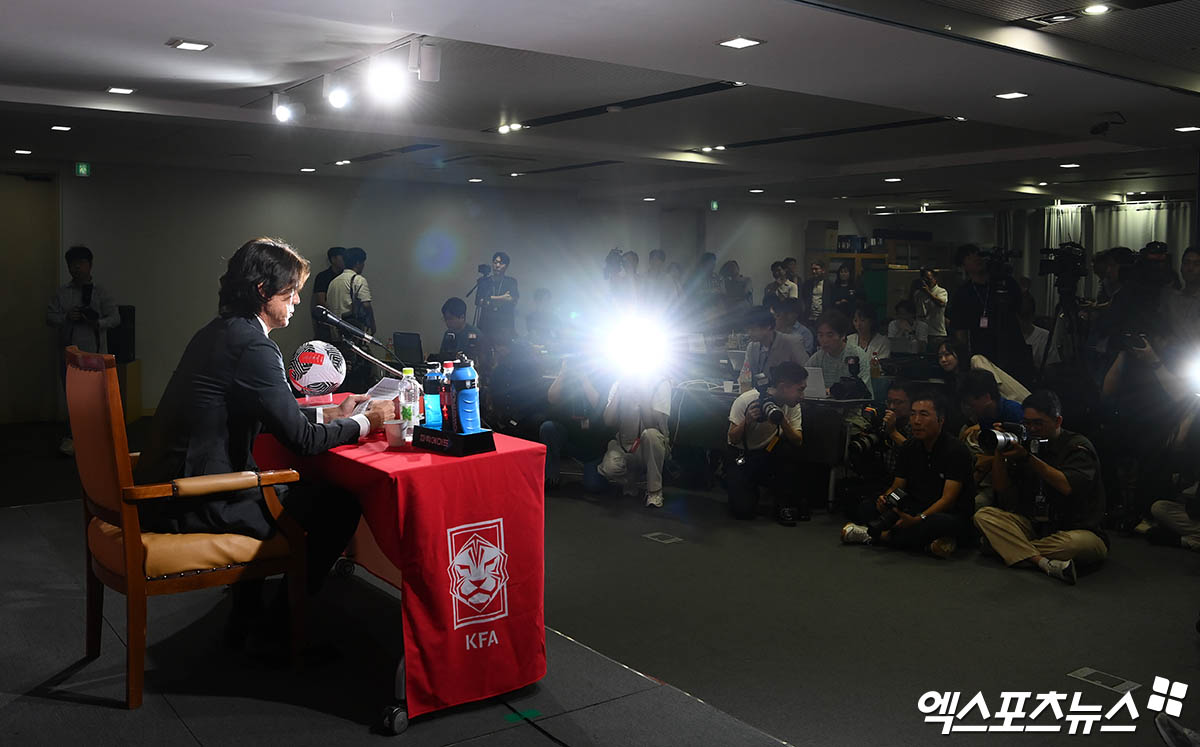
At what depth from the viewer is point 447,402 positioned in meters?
2.86

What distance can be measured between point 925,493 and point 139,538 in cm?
349

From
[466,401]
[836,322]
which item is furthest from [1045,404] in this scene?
[466,401]

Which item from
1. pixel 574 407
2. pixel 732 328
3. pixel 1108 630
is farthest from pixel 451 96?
pixel 1108 630

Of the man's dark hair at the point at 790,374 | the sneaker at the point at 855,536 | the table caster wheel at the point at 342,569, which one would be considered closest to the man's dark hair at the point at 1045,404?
the sneaker at the point at 855,536

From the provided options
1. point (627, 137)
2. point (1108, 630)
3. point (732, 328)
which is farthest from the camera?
point (732, 328)

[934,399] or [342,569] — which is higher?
[934,399]

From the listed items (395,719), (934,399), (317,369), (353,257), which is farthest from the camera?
(353,257)

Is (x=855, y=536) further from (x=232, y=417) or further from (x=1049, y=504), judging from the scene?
(x=232, y=417)

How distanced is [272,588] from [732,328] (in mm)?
5914

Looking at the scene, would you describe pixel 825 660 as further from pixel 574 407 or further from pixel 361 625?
pixel 574 407

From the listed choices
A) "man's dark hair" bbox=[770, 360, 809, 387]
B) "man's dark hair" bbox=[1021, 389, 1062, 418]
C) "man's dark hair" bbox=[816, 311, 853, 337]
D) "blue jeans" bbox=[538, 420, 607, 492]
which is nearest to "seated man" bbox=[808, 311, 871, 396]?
"man's dark hair" bbox=[816, 311, 853, 337]

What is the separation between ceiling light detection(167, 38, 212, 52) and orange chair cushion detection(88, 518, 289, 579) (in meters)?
2.50

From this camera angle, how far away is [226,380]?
2.78 meters

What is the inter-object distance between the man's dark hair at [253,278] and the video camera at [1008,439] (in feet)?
9.85
